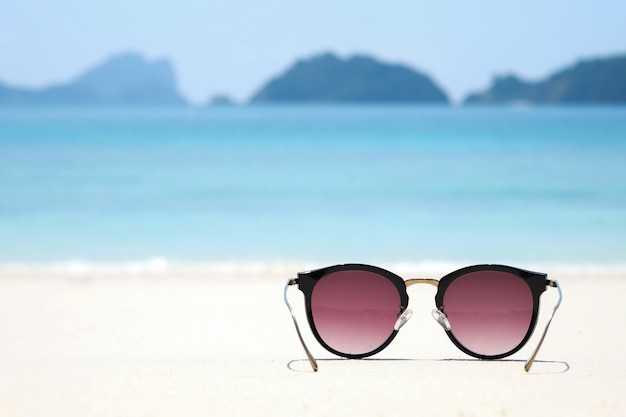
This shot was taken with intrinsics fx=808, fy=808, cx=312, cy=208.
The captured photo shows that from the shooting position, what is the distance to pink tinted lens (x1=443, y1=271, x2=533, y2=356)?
8.13 ft

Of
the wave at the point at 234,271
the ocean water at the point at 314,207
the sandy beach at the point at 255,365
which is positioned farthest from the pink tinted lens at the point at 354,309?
the ocean water at the point at 314,207

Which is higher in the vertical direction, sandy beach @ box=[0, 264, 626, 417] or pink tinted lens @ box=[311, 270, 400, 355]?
pink tinted lens @ box=[311, 270, 400, 355]

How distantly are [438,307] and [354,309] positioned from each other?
→ 0.86 ft

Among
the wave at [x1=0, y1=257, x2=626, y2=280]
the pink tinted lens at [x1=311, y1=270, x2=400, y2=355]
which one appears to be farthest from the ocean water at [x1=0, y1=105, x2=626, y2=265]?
the pink tinted lens at [x1=311, y1=270, x2=400, y2=355]

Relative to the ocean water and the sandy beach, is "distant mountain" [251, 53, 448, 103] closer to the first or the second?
the ocean water

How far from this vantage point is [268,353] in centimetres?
307

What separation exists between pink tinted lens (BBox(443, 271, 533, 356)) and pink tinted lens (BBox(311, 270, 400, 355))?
0.62 ft

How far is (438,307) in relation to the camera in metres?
2.51

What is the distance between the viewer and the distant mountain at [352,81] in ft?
502

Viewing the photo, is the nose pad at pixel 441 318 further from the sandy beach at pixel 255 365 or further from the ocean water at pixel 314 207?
the ocean water at pixel 314 207

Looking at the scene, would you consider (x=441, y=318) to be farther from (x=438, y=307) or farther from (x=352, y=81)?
(x=352, y=81)

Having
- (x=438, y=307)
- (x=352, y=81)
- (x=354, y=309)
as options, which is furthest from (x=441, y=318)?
(x=352, y=81)

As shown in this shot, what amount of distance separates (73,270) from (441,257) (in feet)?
11.0

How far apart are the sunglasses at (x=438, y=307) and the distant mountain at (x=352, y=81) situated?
150m
